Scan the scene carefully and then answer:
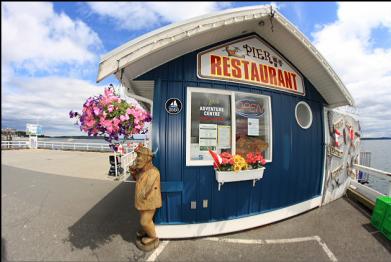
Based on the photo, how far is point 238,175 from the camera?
3.92 meters

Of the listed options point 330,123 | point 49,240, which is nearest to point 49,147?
point 49,240

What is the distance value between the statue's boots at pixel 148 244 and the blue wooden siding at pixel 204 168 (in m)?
0.36

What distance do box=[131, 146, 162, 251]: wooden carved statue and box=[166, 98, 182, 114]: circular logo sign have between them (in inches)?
35.5

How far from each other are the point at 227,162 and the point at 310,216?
10.1ft

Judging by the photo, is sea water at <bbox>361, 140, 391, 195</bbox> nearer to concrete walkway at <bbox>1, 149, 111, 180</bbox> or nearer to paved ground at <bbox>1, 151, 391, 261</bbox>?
paved ground at <bbox>1, 151, 391, 261</bbox>

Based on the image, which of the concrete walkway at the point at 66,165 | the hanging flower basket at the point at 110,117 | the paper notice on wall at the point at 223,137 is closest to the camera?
the hanging flower basket at the point at 110,117

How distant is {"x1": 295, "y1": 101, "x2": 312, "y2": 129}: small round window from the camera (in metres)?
5.34

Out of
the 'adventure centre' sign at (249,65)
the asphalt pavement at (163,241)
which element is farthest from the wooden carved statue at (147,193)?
the 'adventure centre' sign at (249,65)

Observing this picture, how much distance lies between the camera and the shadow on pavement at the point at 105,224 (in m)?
3.96

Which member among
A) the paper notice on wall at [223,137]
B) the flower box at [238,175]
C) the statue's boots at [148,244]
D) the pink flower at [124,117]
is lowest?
the statue's boots at [148,244]

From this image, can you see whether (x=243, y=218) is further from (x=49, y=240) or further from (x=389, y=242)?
(x=49, y=240)

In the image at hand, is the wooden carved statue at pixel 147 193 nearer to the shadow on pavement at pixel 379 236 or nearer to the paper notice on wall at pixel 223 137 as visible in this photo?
the paper notice on wall at pixel 223 137

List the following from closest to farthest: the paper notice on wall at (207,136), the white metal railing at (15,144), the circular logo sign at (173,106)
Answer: the circular logo sign at (173,106), the paper notice on wall at (207,136), the white metal railing at (15,144)

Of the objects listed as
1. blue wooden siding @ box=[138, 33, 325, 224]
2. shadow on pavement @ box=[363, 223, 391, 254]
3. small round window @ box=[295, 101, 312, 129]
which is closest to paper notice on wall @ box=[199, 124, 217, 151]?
blue wooden siding @ box=[138, 33, 325, 224]
